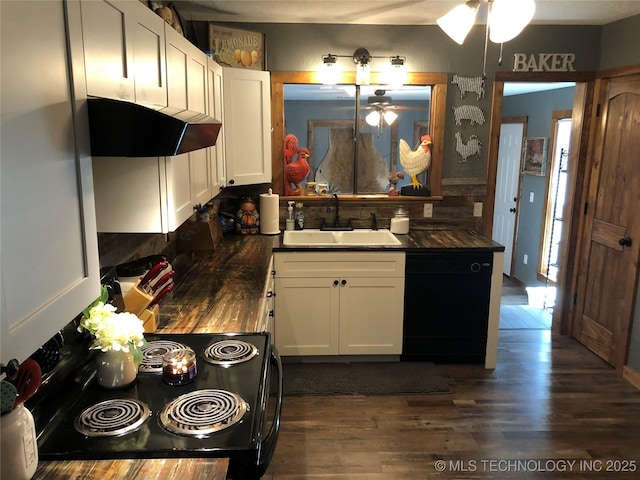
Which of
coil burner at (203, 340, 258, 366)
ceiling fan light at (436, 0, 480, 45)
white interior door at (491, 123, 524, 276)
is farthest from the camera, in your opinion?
white interior door at (491, 123, 524, 276)

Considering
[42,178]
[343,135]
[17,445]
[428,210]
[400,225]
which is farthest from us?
[343,135]

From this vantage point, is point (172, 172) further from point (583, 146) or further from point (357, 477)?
point (583, 146)

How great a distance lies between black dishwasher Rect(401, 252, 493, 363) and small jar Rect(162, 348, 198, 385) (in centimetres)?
200

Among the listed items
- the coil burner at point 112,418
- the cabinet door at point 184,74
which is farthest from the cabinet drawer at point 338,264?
the coil burner at point 112,418

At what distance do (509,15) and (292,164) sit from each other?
199 cm

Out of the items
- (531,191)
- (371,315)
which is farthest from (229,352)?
(531,191)

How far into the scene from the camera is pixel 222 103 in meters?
3.12

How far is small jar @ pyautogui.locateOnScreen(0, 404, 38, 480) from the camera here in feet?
3.37

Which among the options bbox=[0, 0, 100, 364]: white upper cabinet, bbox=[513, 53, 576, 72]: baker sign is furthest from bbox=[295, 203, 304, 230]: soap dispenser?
bbox=[0, 0, 100, 364]: white upper cabinet

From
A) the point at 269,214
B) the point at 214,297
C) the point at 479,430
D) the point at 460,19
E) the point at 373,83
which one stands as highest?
the point at 460,19

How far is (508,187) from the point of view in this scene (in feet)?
20.3

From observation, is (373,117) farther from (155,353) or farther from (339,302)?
(155,353)

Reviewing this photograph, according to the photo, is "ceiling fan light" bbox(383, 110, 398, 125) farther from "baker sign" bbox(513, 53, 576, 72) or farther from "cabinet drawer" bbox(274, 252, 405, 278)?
"cabinet drawer" bbox(274, 252, 405, 278)

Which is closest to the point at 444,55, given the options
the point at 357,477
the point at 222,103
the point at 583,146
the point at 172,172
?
the point at 583,146
